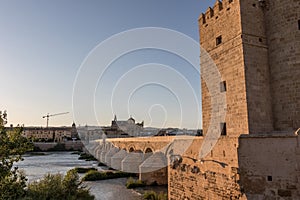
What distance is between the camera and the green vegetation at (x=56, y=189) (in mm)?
9281

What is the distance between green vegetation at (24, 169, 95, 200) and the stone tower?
6.88 m

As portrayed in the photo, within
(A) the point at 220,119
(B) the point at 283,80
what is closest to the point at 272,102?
(B) the point at 283,80

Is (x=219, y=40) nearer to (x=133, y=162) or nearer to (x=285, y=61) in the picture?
(x=285, y=61)

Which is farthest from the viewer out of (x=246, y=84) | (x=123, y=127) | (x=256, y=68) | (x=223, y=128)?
(x=123, y=127)

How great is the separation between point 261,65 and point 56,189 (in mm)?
9365

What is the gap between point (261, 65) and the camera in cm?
979

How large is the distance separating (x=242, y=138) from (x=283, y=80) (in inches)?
137

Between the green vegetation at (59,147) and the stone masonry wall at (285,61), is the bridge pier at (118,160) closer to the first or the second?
the stone masonry wall at (285,61)

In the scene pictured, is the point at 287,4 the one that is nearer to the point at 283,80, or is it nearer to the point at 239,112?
the point at 283,80

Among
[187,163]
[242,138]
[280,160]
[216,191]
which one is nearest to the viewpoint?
[280,160]

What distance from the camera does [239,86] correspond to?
956 cm

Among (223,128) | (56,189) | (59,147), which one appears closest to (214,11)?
(223,128)

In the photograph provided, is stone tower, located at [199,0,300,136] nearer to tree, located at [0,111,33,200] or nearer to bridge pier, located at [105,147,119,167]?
tree, located at [0,111,33,200]

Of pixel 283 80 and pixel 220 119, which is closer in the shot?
pixel 283 80
